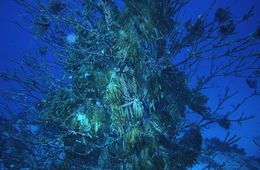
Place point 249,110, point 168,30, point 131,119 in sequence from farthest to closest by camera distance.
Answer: point 249,110, point 168,30, point 131,119

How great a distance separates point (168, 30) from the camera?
341cm

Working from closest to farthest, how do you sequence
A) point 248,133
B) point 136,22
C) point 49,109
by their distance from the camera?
point 136,22
point 49,109
point 248,133

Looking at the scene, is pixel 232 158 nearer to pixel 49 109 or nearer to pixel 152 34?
pixel 152 34

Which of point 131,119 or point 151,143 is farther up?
point 131,119

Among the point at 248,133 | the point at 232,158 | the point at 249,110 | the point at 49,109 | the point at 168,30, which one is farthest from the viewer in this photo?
the point at 249,110

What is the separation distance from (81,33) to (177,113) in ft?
11.6

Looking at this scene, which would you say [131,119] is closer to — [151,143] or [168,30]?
[151,143]

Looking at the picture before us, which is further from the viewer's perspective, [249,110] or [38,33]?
[249,110]

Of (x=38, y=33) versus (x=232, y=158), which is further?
(x=232, y=158)

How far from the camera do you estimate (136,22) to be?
2820 mm

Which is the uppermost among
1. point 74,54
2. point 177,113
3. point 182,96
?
point 74,54

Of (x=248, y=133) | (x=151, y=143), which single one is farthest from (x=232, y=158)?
(x=248, y=133)

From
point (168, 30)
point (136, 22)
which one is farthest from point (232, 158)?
point (136, 22)

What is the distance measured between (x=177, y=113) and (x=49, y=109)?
133 inches
